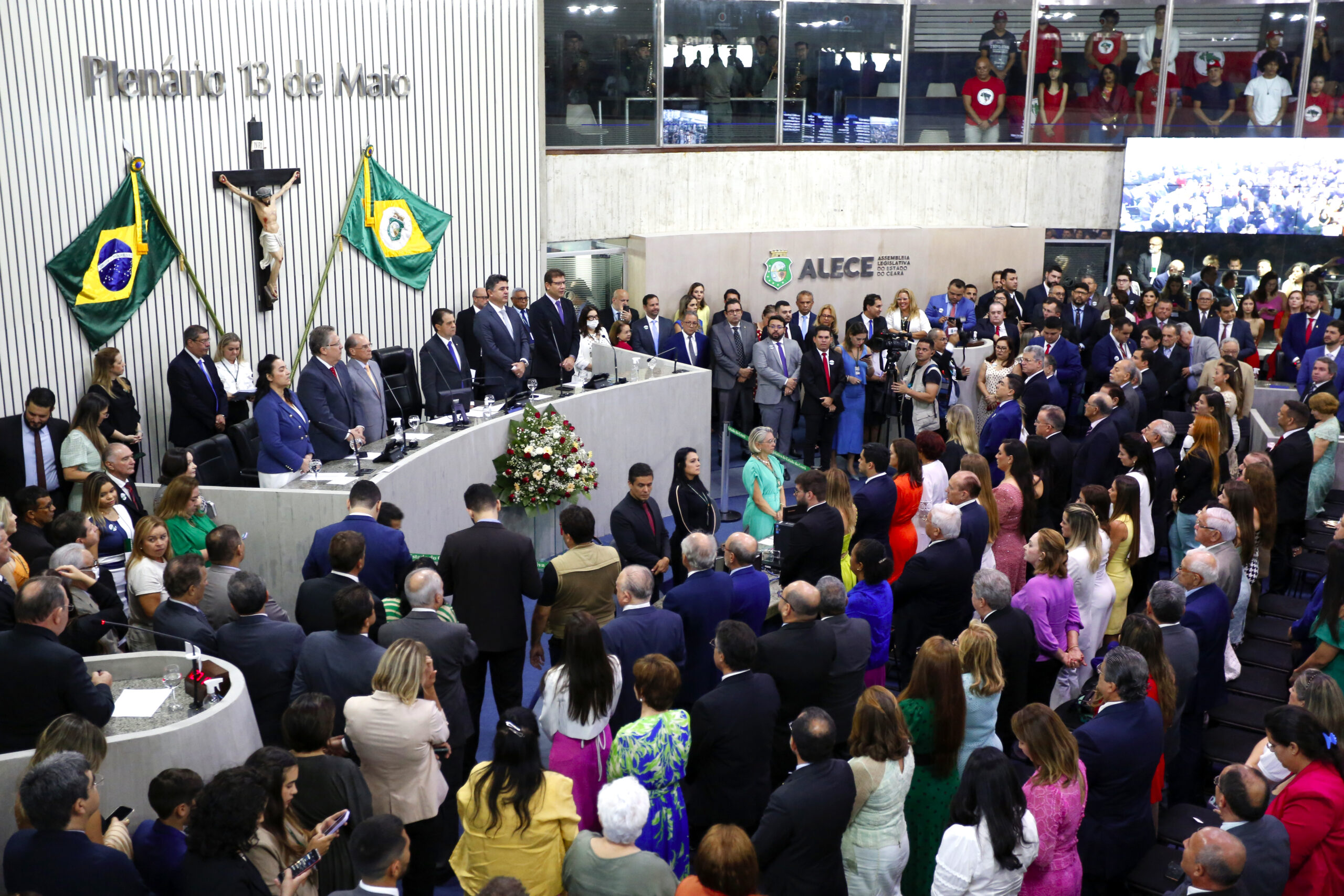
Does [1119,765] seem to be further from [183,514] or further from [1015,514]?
[183,514]

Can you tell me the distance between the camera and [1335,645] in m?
5.46

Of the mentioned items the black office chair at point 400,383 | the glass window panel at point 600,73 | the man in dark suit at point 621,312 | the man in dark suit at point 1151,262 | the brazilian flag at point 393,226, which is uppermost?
the glass window panel at point 600,73

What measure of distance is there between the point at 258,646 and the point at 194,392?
13.6 feet

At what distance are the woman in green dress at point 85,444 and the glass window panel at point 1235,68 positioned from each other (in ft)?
43.0

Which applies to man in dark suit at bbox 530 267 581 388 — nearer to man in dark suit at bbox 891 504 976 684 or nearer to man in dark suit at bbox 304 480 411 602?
man in dark suit at bbox 304 480 411 602

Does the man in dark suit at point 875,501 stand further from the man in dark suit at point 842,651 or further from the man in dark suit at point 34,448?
the man in dark suit at point 34,448

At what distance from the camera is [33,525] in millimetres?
5918

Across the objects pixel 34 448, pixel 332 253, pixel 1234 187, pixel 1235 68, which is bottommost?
pixel 34 448

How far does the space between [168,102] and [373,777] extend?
6.38 m

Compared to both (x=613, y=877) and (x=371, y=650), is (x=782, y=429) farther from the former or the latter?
(x=613, y=877)

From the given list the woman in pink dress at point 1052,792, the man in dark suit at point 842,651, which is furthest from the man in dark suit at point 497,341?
the woman in pink dress at point 1052,792

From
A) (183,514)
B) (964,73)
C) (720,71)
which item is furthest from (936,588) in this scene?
(964,73)

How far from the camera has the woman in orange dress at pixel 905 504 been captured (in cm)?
694

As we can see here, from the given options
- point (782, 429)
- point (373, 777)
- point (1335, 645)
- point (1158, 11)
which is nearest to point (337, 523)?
point (373, 777)
